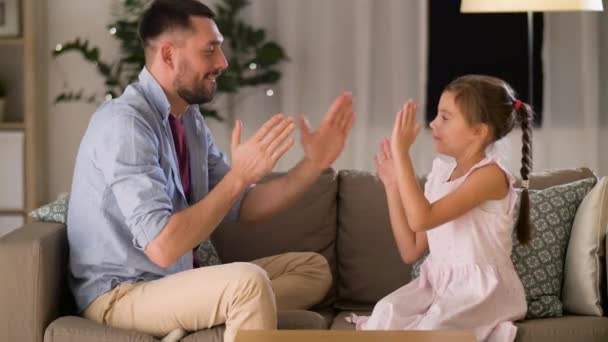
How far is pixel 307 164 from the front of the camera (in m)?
2.88

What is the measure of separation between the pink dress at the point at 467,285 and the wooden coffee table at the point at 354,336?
38 cm

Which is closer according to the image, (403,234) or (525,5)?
(403,234)

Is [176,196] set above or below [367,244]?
above

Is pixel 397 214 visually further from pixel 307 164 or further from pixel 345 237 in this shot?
pixel 345 237

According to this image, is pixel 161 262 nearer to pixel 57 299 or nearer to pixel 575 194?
pixel 57 299

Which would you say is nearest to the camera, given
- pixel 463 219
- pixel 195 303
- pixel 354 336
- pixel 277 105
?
pixel 354 336

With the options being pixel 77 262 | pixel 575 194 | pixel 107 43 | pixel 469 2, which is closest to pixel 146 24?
pixel 77 262

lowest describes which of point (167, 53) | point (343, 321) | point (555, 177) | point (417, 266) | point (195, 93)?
point (343, 321)

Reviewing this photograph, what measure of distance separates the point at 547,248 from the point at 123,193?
3.75ft

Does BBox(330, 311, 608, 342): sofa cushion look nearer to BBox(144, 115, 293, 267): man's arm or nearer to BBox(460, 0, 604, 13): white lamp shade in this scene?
BBox(144, 115, 293, 267): man's arm

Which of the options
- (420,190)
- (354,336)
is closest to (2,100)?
(420,190)

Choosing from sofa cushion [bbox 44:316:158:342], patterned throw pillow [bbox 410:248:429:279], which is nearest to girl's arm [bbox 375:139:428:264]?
patterned throw pillow [bbox 410:248:429:279]

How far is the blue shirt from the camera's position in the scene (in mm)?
2572

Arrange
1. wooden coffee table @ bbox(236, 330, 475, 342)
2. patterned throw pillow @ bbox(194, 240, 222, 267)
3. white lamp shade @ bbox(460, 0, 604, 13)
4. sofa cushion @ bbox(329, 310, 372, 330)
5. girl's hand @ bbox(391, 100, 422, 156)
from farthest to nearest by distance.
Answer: white lamp shade @ bbox(460, 0, 604, 13) → patterned throw pillow @ bbox(194, 240, 222, 267) → sofa cushion @ bbox(329, 310, 372, 330) → girl's hand @ bbox(391, 100, 422, 156) → wooden coffee table @ bbox(236, 330, 475, 342)
